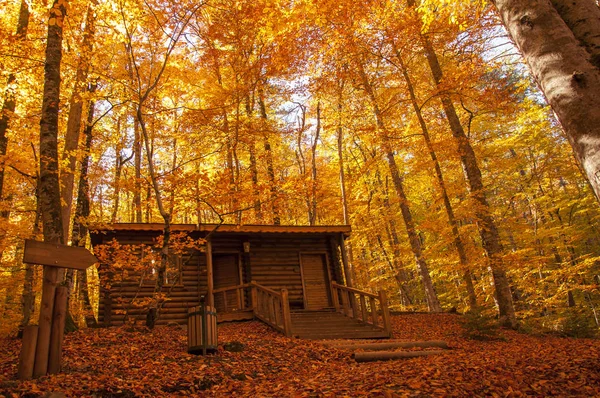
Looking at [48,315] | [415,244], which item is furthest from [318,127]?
[48,315]

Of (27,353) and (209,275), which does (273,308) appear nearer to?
(209,275)

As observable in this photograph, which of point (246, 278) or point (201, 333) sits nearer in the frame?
point (201, 333)

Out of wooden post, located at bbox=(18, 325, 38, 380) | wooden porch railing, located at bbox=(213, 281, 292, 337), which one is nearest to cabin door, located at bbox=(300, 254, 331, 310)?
wooden porch railing, located at bbox=(213, 281, 292, 337)


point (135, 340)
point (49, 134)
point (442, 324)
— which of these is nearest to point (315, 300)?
point (442, 324)

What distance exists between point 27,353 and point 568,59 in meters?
6.08

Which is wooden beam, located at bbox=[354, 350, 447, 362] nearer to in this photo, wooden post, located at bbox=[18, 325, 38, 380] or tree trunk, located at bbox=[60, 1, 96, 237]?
wooden post, located at bbox=[18, 325, 38, 380]

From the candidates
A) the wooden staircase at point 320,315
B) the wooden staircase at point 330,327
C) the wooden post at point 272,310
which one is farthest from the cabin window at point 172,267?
the wooden staircase at point 330,327

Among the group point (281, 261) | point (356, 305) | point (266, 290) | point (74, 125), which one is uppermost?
point (74, 125)

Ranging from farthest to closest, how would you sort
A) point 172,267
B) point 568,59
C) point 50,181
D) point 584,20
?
point 172,267 < point 50,181 < point 584,20 < point 568,59

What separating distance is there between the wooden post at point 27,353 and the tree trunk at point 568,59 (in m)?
5.83

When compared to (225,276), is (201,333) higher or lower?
lower

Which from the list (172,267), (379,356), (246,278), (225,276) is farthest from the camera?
(225,276)

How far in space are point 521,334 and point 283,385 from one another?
25.9 feet

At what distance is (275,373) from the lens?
241 inches
